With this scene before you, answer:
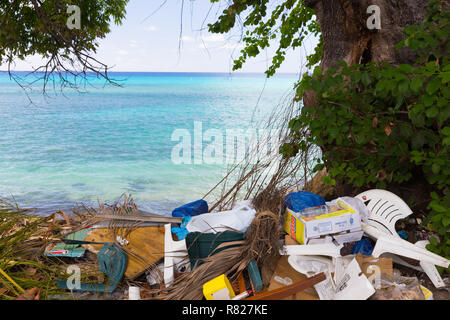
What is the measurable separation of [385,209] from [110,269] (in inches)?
82.9

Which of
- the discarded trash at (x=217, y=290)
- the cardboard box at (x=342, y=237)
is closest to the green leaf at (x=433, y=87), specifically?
the cardboard box at (x=342, y=237)

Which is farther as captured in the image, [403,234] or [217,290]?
[403,234]

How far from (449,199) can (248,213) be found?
1.35m

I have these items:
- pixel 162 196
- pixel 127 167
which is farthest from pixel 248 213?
pixel 127 167

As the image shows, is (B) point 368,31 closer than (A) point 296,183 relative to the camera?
Yes

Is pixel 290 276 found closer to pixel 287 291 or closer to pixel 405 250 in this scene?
pixel 287 291

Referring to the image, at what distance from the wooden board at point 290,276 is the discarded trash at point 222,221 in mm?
373

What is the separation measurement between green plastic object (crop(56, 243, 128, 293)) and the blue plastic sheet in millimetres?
1311

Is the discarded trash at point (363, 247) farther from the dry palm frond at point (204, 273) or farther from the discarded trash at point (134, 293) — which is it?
the discarded trash at point (134, 293)

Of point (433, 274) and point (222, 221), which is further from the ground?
point (222, 221)

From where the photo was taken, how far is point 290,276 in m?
2.32

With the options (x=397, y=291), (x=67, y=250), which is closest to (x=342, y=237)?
(x=397, y=291)

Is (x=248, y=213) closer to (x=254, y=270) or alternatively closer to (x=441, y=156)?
(x=254, y=270)
